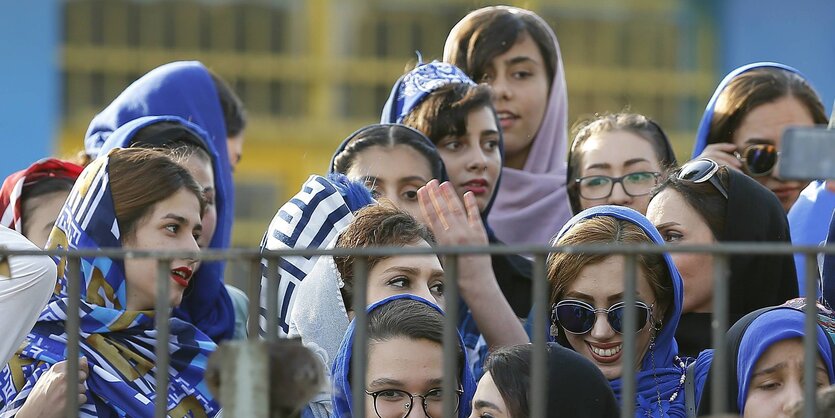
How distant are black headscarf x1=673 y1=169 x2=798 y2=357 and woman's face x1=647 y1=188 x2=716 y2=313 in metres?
0.04

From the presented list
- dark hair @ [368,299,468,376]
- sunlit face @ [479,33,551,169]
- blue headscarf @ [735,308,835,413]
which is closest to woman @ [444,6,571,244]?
sunlit face @ [479,33,551,169]

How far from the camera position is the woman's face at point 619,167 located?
12.4 feet

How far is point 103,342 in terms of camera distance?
122 inches

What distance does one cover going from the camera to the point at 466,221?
3.36 metres

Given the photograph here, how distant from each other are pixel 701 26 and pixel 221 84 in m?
9.69

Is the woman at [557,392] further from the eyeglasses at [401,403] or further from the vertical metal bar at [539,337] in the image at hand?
the vertical metal bar at [539,337]

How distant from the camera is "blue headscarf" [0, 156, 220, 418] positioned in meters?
3.03

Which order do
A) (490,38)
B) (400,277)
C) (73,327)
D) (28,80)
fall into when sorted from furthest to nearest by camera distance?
(28,80) < (490,38) < (400,277) < (73,327)

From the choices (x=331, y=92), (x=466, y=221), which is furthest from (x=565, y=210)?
(x=331, y=92)

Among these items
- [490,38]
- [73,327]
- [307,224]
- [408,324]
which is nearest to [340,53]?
[490,38]

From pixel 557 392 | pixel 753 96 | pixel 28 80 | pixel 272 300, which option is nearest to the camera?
pixel 272 300

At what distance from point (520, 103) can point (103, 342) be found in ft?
5.45

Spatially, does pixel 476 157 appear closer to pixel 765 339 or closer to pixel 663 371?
pixel 663 371

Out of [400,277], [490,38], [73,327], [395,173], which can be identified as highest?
[490,38]
